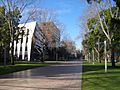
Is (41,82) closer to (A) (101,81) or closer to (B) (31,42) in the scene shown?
(A) (101,81)

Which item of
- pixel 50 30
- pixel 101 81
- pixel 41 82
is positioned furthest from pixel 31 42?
pixel 101 81

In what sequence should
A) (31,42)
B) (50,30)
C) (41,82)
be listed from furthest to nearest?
(31,42), (50,30), (41,82)

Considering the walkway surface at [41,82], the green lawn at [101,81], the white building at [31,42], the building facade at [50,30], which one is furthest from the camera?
the white building at [31,42]

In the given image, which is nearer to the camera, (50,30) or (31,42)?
(50,30)

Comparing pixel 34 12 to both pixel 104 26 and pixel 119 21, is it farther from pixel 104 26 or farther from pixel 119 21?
pixel 119 21

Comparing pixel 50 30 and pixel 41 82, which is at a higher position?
pixel 50 30

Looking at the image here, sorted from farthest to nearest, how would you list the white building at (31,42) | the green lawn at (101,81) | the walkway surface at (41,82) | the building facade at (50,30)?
the white building at (31,42)
the building facade at (50,30)
the walkway surface at (41,82)
the green lawn at (101,81)

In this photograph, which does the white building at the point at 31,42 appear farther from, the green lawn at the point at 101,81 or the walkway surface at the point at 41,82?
the green lawn at the point at 101,81

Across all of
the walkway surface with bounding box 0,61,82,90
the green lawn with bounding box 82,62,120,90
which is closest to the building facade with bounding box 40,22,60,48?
the walkway surface with bounding box 0,61,82,90

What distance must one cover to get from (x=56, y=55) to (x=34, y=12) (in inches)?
2520

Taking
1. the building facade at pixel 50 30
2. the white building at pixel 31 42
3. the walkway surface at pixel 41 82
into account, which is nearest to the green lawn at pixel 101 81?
the walkway surface at pixel 41 82

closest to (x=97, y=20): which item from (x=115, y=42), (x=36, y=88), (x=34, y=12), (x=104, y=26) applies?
(x=104, y=26)

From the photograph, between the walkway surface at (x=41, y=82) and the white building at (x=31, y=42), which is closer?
the walkway surface at (x=41, y=82)

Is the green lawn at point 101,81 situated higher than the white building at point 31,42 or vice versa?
the white building at point 31,42
